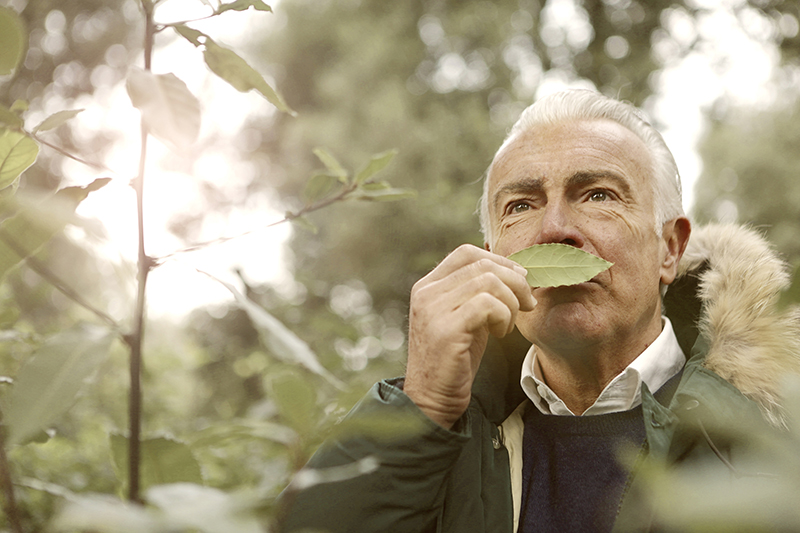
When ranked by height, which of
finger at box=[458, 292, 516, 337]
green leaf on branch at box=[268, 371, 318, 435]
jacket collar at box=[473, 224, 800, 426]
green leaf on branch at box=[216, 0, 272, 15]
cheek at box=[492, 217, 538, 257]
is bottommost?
jacket collar at box=[473, 224, 800, 426]

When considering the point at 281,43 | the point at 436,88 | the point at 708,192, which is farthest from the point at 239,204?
the point at 708,192

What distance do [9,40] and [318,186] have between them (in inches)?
24.1

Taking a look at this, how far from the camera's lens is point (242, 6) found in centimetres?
74

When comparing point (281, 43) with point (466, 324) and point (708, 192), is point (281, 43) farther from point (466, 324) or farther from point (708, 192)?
point (466, 324)

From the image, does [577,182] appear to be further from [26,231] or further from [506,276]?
[26,231]

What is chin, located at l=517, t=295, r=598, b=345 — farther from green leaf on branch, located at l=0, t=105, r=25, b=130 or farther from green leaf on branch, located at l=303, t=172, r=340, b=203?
green leaf on branch, located at l=0, t=105, r=25, b=130

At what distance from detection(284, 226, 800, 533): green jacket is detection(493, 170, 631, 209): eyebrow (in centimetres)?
44

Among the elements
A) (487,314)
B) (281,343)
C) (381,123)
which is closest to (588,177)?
(487,314)

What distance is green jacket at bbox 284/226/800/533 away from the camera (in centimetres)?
132

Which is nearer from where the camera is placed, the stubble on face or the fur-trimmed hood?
the fur-trimmed hood

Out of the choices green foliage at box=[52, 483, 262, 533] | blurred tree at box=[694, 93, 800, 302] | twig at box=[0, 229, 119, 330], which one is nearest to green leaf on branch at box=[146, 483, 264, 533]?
green foliage at box=[52, 483, 262, 533]

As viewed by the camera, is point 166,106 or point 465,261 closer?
point 166,106

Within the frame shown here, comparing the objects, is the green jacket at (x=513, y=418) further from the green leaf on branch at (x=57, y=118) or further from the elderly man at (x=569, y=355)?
the green leaf on branch at (x=57, y=118)

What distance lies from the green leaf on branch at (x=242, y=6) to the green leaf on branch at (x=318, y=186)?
415 mm
